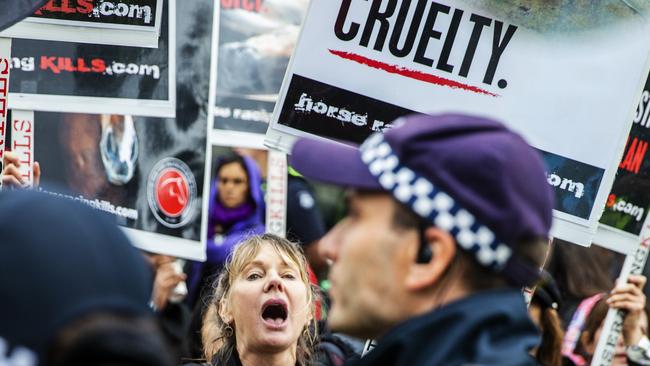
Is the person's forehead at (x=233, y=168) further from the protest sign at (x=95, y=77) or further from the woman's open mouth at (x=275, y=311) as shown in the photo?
the woman's open mouth at (x=275, y=311)

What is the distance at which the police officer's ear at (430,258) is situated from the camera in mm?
2131

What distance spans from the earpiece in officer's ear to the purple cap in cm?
4

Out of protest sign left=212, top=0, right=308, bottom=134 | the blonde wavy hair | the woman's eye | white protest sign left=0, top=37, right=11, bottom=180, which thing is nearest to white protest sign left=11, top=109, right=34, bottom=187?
white protest sign left=0, top=37, right=11, bottom=180

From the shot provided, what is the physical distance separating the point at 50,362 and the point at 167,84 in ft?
12.7

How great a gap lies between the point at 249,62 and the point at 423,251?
5907 millimetres

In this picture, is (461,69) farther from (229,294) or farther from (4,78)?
(4,78)

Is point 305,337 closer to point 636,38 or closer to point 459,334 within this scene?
point 636,38

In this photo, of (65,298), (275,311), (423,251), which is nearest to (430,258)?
(423,251)

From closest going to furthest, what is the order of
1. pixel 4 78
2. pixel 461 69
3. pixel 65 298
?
1. pixel 65 298
2. pixel 461 69
3. pixel 4 78

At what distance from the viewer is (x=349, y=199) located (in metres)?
2.30

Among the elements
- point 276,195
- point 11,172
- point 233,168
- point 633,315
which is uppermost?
point 11,172

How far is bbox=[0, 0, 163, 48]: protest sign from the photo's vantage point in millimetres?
4883

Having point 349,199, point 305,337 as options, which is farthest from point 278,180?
point 349,199

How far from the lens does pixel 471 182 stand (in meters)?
2.10
